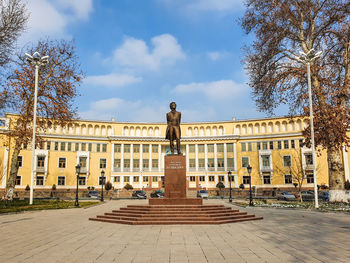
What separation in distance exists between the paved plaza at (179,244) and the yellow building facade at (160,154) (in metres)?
47.6

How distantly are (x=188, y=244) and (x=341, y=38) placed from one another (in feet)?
71.0

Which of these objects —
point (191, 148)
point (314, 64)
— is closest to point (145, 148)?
point (191, 148)

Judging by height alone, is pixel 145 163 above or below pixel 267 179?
above

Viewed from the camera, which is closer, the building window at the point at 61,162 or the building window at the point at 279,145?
the building window at the point at 61,162

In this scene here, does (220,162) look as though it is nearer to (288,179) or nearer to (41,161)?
(288,179)

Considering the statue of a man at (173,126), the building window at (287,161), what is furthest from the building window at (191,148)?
the statue of a man at (173,126)

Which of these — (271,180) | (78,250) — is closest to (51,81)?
(78,250)

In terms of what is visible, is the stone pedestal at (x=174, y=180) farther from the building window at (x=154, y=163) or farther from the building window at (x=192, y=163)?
the building window at (x=192, y=163)

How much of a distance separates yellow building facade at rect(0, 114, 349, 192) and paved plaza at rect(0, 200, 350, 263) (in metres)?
47.6

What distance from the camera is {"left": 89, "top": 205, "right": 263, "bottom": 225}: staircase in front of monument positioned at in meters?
14.0

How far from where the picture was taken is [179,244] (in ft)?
29.9

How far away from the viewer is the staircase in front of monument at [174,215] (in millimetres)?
14001

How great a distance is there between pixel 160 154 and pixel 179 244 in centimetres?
5682

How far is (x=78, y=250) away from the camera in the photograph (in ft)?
27.6
